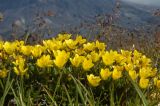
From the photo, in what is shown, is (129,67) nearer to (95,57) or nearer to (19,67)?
(95,57)

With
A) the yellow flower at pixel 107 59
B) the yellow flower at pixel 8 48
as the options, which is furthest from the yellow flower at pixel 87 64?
the yellow flower at pixel 8 48

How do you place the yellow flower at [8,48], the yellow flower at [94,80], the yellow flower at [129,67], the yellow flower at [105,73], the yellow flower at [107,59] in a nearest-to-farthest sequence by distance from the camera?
the yellow flower at [94,80] → the yellow flower at [105,73] → the yellow flower at [129,67] → the yellow flower at [107,59] → the yellow flower at [8,48]

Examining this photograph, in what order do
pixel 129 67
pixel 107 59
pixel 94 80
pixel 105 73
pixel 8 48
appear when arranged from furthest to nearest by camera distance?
pixel 8 48 < pixel 107 59 < pixel 129 67 < pixel 105 73 < pixel 94 80

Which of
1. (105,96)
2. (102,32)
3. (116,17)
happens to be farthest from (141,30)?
(105,96)

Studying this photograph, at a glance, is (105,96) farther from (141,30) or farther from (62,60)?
(141,30)

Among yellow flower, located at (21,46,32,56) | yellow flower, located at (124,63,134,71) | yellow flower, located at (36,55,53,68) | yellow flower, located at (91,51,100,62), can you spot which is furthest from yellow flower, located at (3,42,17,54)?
yellow flower, located at (124,63,134,71)

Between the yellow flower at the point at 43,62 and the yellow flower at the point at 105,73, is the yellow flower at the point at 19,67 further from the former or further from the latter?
the yellow flower at the point at 105,73

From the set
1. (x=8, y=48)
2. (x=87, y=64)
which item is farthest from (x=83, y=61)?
(x=8, y=48)

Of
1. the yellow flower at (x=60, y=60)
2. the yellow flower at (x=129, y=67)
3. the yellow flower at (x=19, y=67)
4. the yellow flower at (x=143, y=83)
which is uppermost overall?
the yellow flower at (x=60, y=60)
